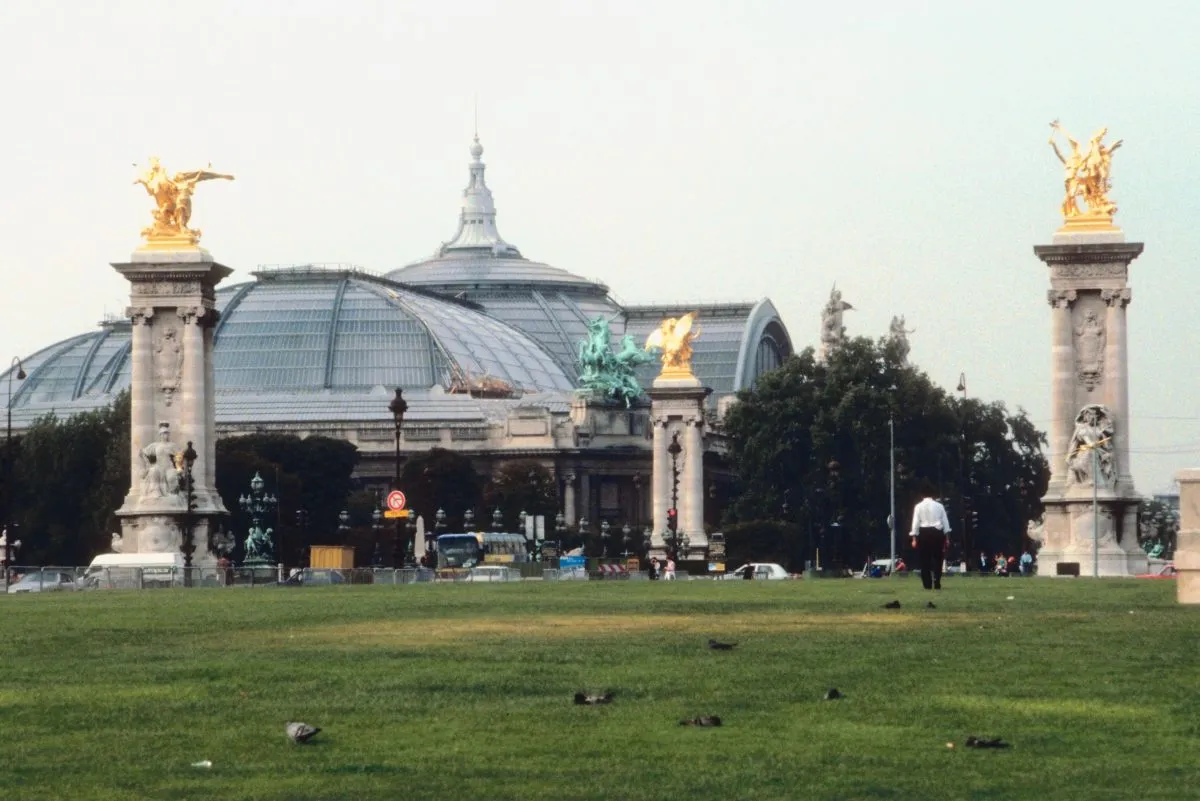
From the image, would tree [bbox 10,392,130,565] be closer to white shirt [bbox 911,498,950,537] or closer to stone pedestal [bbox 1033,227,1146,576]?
stone pedestal [bbox 1033,227,1146,576]

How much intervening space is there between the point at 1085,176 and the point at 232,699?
67.9m

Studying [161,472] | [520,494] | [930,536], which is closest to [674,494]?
[161,472]

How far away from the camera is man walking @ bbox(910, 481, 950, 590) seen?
4284 cm

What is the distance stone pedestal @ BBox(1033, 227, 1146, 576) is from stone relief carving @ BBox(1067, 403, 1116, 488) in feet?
0.09

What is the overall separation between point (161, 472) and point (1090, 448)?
26.0 meters

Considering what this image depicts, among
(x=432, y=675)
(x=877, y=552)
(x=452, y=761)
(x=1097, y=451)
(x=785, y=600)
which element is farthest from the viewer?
(x=877, y=552)

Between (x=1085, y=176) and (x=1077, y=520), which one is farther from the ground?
(x=1085, y=176)

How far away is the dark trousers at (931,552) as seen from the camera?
4319cm

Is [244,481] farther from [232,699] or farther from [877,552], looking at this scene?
[232,699]

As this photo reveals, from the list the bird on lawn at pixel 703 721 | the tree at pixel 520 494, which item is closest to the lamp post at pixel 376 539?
the tree at pixel 520 494

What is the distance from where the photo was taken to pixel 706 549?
134 meters

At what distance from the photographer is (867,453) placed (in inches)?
5792

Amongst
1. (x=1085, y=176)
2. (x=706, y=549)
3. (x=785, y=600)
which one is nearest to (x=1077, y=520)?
(x=1085, y=176)

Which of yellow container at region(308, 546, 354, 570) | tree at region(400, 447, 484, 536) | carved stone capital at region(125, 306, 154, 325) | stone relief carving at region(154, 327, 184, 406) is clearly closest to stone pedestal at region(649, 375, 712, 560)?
yellow container at region(308, 546, 354, 570)
